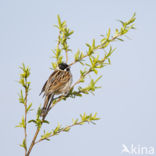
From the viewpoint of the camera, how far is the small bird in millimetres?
4512

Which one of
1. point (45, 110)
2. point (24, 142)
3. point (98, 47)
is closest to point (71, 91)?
point (45, 110)

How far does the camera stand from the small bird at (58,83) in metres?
4.51

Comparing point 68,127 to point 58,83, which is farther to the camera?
point 58,83

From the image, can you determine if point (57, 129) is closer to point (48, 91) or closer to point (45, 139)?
point (45, 139)

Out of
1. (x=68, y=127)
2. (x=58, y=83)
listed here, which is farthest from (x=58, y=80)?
(x=68, y=127)

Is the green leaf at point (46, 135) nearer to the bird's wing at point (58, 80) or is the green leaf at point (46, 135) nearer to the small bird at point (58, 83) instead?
the small bird at point (58, 83)

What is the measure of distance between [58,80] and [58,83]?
21cm

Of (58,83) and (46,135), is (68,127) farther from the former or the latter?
(58,83)

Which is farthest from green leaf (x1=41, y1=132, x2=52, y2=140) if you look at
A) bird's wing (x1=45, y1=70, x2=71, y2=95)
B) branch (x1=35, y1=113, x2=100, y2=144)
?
bird's wing (x1=45, y1=70, x2=71, y2=95)

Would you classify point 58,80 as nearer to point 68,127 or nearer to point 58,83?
point 58,83

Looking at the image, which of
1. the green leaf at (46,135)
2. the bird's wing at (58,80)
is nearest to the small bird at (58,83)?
the bird's wing at (58,80)

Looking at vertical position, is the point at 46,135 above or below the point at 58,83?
below

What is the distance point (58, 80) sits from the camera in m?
5.28

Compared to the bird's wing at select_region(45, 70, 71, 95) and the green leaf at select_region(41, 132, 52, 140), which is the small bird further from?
the green leaf at select_region(41, 132, 52, 140)
